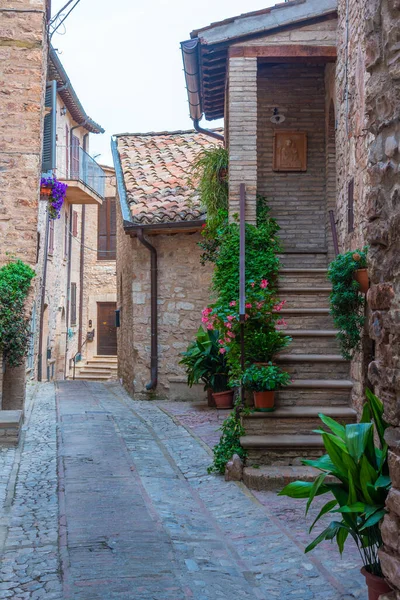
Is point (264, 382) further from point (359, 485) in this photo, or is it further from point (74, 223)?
point (74, 223)

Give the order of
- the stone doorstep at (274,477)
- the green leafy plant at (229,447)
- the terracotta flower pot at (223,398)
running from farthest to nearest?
1. the terracotta flower pot at (223,398)
2. the green leafy plant at (229,447)
3. the stone doorstep at (274,477)

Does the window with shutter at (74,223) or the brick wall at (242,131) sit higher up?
the window with shutter at (74,223)

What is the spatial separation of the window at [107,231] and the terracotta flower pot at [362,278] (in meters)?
21.4

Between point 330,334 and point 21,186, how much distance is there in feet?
17.3

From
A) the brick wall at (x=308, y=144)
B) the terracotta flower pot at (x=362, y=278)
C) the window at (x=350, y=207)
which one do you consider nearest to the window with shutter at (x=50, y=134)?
the brick wall at (x=308, y=144)

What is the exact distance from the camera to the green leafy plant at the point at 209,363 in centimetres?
Answer: 1088

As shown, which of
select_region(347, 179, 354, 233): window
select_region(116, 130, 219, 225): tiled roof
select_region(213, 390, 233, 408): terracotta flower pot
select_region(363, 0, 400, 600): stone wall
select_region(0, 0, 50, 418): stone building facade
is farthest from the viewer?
select_region(116, 130, 219, 225): tiled roof

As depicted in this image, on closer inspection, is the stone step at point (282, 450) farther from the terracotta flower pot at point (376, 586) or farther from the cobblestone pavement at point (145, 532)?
the terracotta flower pot at point (376, 586)

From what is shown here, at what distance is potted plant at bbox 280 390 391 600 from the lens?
346 cm

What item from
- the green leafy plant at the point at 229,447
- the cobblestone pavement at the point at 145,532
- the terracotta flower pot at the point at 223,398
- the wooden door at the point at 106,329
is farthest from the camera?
the wooden door at the point at 106,329

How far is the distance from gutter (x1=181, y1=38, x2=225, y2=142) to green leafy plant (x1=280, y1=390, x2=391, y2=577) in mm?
6515

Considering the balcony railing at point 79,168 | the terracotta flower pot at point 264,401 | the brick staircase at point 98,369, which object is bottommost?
the brick staircase at point 98,369

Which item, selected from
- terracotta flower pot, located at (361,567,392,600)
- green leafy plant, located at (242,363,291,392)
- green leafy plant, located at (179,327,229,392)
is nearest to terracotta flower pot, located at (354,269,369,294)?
green leafy plant, located at (242,363,291,392)

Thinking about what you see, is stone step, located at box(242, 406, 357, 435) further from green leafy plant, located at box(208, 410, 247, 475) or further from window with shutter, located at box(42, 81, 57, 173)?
window with shutter, located at box(42, 81, 57, 173)
